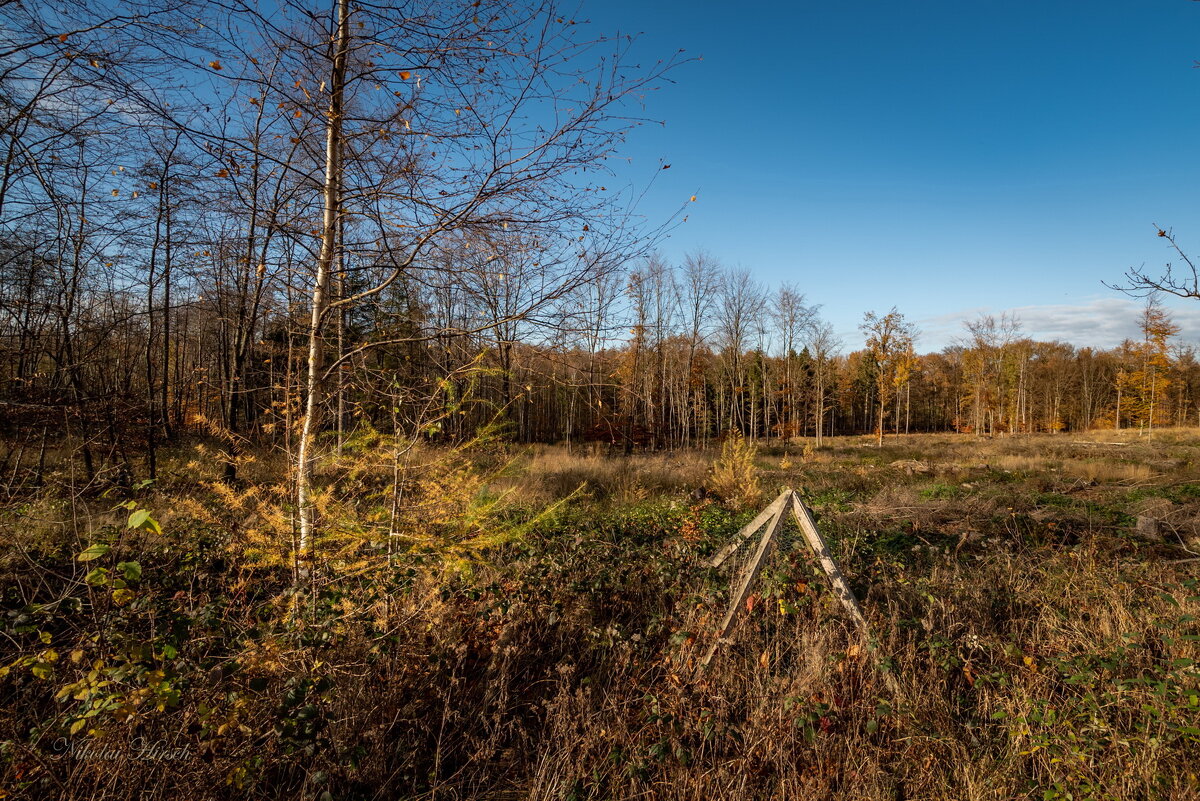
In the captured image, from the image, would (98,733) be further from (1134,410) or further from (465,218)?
(1134,410)

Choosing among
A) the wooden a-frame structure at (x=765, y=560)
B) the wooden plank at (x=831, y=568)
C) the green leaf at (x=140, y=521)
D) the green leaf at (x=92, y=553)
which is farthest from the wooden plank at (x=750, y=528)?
the green leaf at (x=92, y=553)

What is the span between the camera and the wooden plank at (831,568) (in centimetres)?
358

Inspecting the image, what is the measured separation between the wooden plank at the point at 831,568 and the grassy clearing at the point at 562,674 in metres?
0.20

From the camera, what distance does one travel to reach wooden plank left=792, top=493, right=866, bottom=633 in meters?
3.58

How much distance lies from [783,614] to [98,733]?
381cm

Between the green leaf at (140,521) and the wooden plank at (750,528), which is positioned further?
the wooden plank at (750,528)

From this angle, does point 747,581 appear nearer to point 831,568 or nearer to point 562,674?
point 831,568

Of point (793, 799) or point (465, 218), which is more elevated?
point (465, 218)

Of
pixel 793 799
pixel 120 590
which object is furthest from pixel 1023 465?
pixel 120 590

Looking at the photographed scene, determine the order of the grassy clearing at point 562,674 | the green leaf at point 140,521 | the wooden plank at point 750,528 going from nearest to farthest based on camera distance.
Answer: the green leaf at point 140,521, the grassy clearing at point 562,674, the wooden plank at point 750,528

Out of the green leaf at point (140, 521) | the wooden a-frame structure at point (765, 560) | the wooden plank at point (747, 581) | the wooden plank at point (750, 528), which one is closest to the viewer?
the green leaf at point (140, 521)

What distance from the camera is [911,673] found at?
128 inches

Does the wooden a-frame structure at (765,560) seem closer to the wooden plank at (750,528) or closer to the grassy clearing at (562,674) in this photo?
the wooden plank at (750,528)

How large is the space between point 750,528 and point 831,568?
80 cm
